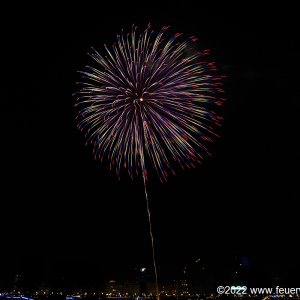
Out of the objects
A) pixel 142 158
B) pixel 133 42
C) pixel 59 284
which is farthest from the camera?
pixel 59 284

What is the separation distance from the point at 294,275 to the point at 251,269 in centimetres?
892

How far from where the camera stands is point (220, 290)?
56.3 m

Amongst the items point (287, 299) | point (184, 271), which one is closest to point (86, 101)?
point (287, 299)

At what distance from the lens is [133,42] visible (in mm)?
22500

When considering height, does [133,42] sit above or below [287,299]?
above

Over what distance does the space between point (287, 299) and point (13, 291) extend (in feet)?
216

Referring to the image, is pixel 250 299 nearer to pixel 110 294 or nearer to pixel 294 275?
pixel 294 275

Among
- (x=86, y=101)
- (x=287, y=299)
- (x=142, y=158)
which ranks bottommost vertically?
(x=287, y=299)

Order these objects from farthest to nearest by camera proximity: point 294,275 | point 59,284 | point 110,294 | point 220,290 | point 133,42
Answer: point 110,294 < point 59,284 < point 294,275 < point 220,290 < point 133,42

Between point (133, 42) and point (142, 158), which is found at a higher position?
point (133, 42)

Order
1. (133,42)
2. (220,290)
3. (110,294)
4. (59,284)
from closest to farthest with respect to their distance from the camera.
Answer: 1. (133,42)
2. (220,290)
3. (59,284)
4. (110,294)

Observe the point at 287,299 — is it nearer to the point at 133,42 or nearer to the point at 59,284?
the point at 133,42

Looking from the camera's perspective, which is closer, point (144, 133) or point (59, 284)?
point (144, 133)

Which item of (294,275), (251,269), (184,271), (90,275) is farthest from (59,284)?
(294,275)
